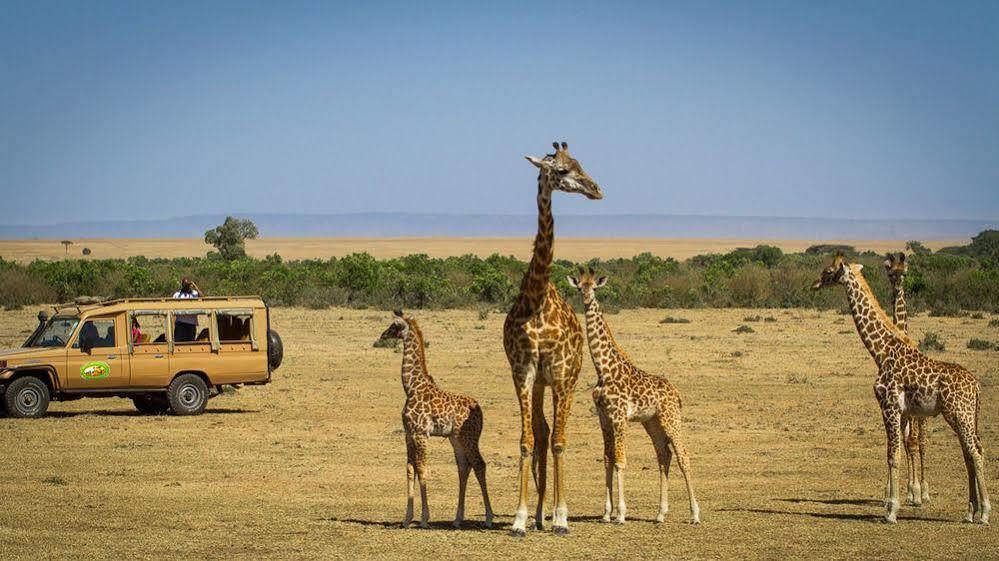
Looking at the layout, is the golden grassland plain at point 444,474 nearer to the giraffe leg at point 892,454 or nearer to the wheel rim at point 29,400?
the giraffe leg at point 892,454

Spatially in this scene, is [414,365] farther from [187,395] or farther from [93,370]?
[187,395]

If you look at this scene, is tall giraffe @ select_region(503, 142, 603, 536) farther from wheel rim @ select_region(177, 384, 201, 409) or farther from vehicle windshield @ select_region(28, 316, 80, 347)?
vehicle windshield @ select_region(28, 316, 80, 347)

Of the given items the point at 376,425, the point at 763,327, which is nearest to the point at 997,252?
the point at 763,327

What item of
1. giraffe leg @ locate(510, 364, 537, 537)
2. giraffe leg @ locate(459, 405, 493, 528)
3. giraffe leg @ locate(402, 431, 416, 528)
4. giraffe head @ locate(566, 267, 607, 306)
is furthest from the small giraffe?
giraffe leg @ locate(402, 431, 416, 528)

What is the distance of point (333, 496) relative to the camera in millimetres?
16062

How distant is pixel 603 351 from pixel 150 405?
43.6ft

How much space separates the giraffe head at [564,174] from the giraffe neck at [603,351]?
1515mm

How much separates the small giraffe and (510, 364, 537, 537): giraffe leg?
0.83 m

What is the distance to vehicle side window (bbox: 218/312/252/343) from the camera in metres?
24.2

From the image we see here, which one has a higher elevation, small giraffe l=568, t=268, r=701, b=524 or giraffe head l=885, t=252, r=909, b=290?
giraffe head l=885, t=252, r=909, b=290

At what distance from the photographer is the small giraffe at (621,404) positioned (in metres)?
13.6

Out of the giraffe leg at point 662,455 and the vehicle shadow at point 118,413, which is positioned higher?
the giraffe leg at point 662,455

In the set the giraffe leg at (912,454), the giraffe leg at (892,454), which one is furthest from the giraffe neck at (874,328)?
the giraffe leg at (912,454)

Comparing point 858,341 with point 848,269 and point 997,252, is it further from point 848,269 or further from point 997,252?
point 997,252
